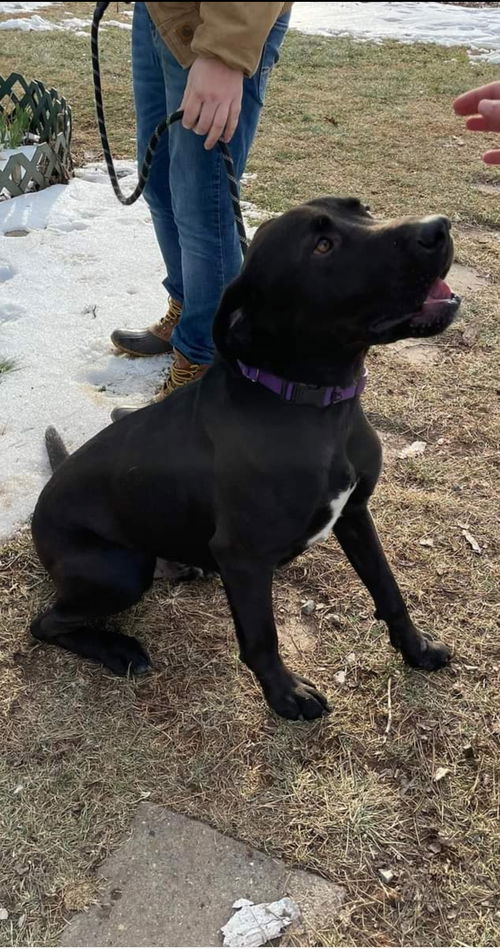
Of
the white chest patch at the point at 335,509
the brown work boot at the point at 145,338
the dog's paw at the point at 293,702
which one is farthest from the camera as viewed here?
the brown work boot at the point at 145,338

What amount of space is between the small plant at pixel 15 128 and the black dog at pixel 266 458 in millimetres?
4255

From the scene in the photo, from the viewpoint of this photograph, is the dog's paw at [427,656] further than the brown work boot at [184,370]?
No

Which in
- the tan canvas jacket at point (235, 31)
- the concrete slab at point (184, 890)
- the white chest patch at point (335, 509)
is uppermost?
the tan canvas jacket at point (235, 31)

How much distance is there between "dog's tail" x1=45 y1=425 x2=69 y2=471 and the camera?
3127 mm

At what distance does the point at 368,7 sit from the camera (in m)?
15.7

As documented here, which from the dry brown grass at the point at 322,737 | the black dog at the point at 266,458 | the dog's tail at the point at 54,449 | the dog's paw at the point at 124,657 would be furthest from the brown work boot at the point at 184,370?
the dog's paw at the point at 124,657

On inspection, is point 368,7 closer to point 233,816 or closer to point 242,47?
point 242,47

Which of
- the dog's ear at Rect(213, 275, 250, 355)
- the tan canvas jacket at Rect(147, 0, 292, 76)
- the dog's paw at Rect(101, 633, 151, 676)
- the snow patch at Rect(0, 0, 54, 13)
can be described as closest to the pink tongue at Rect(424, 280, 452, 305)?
the dog's ear at Rect(213, 275, 250, 355)

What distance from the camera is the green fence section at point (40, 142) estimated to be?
5.67 metres

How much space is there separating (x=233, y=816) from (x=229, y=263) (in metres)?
2.00

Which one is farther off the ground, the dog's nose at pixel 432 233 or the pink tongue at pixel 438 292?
the dog's nose at pixel 432 233

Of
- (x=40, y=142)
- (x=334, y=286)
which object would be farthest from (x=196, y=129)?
(x=40, y=142)

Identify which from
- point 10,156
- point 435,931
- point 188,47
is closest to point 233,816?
point 435,931

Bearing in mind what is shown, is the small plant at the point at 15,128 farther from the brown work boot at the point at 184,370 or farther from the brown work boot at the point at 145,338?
the brown work boot at the point at 184,370
